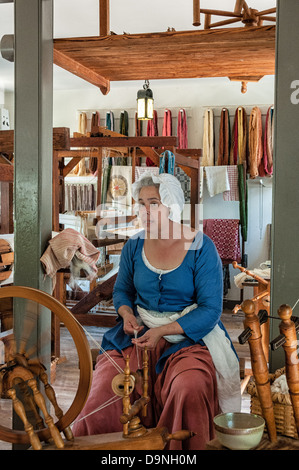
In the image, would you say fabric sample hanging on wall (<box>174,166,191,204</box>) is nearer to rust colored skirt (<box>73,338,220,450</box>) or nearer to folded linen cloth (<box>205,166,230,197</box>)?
folded linen cloth (<box>205,166,230,197</box>)

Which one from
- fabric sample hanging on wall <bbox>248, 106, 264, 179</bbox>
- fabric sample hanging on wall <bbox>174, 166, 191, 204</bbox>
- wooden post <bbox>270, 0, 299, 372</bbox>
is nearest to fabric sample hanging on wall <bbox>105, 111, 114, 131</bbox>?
fabric sample hanging on wall <bbox>174, 166, 191, 204</bbox>

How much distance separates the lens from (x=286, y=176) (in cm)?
212

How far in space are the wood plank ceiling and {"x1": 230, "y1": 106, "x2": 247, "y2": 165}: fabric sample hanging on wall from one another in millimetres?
3754

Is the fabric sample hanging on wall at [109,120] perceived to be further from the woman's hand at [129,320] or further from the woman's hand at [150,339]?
the woman's hand at [150,339]

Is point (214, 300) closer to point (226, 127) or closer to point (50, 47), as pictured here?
point (50, 47)

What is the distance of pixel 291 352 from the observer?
1548 millimetres

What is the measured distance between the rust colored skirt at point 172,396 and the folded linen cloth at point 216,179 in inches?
205

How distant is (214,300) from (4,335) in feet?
2.99

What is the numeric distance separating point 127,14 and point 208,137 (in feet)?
9.64

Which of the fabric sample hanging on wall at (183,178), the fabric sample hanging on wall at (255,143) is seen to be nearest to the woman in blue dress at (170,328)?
the fabric sample hanging on wall at (183,178)

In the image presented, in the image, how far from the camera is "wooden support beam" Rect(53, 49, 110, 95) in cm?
308

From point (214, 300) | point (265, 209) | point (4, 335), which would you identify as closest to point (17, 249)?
point (4, 335)

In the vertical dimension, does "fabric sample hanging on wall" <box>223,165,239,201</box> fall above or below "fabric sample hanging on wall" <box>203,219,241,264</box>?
above

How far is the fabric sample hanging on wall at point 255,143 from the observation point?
733 centimetres
